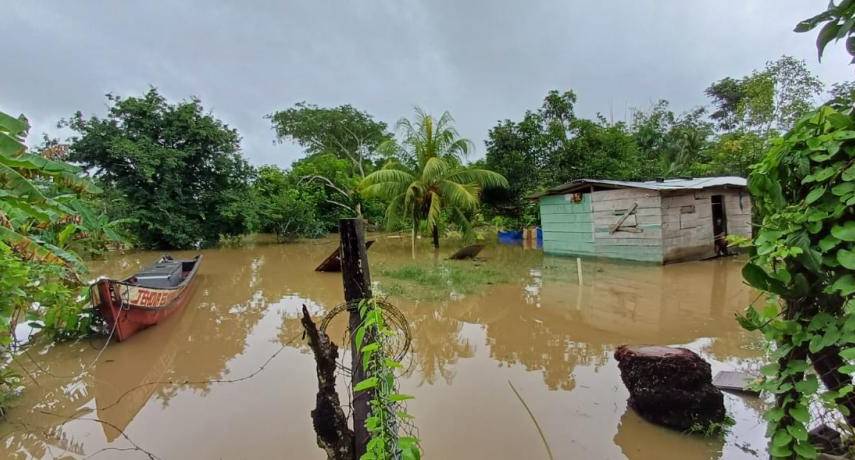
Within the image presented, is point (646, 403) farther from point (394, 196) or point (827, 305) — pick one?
point (394, 196)

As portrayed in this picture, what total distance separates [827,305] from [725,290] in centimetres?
768

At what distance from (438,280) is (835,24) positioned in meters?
8.30

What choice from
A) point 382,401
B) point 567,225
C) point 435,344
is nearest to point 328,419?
point 382,401

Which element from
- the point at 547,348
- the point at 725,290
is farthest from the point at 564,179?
the point at 547,348

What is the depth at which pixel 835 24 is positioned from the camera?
4.31ft

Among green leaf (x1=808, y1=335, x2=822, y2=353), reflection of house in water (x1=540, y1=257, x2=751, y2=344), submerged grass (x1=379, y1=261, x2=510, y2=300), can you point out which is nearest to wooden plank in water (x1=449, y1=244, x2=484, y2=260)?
submerged grass (x1=379, y1=261, x2=510, y2=300)

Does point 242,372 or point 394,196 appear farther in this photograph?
point 394,196

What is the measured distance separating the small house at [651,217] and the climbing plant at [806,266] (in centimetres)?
921

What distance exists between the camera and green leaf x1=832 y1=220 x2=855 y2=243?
1.29 m

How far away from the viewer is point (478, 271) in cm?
1023

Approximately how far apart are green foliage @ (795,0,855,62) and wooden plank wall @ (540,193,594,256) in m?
11.3

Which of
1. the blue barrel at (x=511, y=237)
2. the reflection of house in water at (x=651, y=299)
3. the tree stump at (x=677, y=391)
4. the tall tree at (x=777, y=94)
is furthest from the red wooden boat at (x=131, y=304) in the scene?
the tall tree at (x=777, y=94)

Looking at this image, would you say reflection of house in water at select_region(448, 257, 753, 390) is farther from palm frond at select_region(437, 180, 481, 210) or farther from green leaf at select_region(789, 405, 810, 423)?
palm frond at select_region(437, 180, 481, 210)

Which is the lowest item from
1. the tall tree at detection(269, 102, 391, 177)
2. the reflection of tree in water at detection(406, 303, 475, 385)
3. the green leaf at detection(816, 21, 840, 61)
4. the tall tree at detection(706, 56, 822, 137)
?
the reflection of tree in water at detection(406, 303, 475, 385)
